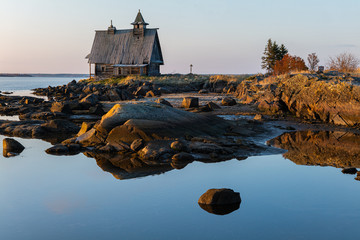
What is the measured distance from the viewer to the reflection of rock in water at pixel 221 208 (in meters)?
6.95

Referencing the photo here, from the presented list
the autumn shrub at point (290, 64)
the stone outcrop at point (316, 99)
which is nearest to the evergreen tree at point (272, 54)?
the autumn shrub at point (290, 64)

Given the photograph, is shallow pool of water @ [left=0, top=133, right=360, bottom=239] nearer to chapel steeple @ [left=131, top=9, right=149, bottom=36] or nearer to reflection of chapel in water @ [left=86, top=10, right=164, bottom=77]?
reflection of chapel in water @ [left=86, top=10, right=164, bottom=77]

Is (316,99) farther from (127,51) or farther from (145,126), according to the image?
(127,51)

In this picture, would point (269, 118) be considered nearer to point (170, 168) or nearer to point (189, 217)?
point (170, 168)

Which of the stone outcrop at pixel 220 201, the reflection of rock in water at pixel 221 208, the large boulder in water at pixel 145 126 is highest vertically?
the large boulder in water at pixel 145 126

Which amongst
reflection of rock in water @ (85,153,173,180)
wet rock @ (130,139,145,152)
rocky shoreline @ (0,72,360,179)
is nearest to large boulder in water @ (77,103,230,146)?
rocky shoreline @ (0,72,360,179)

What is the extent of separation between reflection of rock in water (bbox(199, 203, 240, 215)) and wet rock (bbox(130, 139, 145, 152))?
4.89 metres

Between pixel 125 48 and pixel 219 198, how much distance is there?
49.4 metres

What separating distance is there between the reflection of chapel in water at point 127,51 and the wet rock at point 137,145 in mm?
40706

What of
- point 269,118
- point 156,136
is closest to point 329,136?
point 269,118

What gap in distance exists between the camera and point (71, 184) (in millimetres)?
9016

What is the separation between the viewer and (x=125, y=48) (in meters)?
54.1

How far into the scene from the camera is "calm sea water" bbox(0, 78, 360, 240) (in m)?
6.12

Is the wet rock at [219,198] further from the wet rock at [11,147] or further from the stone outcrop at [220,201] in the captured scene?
the wet rock at [11,147]
